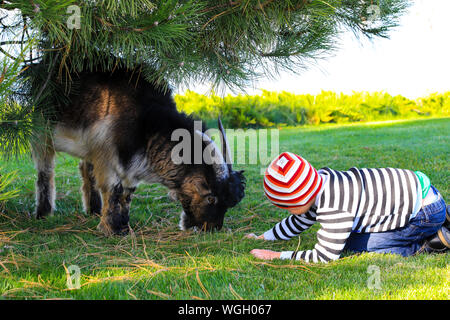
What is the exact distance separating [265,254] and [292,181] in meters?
0.52

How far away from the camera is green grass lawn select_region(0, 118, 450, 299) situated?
2164 millimetres

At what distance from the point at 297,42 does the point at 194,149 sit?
122 centimetres

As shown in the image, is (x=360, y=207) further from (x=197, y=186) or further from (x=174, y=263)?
(x=197, y=186)

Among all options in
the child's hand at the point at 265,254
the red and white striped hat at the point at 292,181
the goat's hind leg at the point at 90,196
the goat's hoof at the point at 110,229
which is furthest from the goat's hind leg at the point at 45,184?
the red and white striped hat at the point at 292,181

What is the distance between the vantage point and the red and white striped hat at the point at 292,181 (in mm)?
2662

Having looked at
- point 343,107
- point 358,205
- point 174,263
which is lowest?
point 174,263

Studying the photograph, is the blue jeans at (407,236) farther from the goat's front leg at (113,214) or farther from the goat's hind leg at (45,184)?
the goat's hind leg at (45,184)

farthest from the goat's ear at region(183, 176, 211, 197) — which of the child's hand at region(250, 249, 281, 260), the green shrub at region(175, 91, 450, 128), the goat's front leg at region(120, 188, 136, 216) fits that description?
the green shrub at region(175, 91, 450, 128)

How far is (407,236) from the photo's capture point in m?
2.85

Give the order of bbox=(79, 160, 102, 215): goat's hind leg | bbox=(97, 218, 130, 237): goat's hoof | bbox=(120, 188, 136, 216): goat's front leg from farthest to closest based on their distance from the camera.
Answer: bbox=(79, 160, 102, 215): goat's hind leg → bbox=(120, 188, 136, 216): goat's front leg → bbox=(97, 218, 130, 237): goat's hoof

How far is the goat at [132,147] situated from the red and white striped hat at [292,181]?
0.91m

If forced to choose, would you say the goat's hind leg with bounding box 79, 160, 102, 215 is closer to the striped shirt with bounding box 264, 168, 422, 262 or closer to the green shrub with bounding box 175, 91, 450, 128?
the striped shirt with bounding box 264, 168, 422, 262

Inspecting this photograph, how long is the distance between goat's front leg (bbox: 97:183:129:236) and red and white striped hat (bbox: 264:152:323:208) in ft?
4.98

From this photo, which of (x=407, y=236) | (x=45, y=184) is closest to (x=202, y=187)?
(x=407, y=236)
